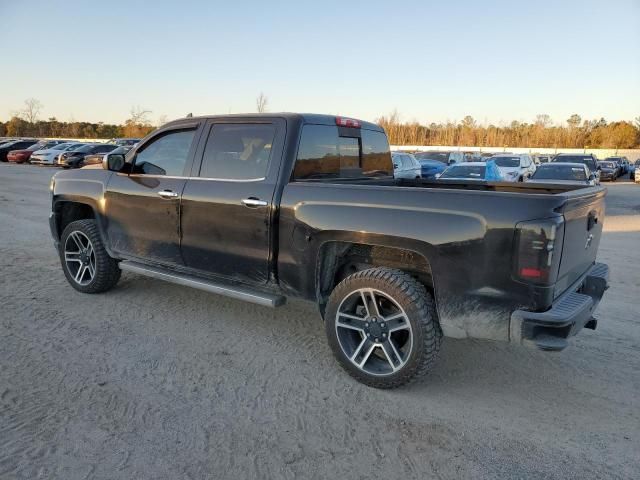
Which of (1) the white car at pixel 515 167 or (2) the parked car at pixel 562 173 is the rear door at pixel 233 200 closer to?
(2) the parked car at pixel 562 173

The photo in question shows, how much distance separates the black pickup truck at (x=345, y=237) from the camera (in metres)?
3.02

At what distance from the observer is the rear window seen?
4.16m

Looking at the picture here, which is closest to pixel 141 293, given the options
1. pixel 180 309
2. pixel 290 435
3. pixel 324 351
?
pixel 180 309

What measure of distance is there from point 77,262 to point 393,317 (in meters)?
3.94

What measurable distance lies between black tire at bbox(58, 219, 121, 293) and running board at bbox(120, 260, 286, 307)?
28cm

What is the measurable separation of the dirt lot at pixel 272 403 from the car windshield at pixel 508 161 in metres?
15.7

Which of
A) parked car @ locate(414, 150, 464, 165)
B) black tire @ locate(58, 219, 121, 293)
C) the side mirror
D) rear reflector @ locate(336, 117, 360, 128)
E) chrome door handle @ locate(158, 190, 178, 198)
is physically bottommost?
Answer: black tire @ locate(58, 219, 121, 293)

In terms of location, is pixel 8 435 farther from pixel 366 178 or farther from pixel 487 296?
pixel 366 178

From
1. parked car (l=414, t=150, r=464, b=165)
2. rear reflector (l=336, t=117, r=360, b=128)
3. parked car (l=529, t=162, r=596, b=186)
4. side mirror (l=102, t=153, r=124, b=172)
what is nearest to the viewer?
rear reflector (l=336, t=117, r=360, b=128)

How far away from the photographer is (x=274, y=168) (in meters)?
4.02

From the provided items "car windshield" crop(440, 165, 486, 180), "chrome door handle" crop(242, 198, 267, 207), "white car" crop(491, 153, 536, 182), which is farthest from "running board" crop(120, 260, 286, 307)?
"white car" crop(491, 153, 536, 182)

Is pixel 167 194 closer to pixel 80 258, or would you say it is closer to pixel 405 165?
pixel 80 258

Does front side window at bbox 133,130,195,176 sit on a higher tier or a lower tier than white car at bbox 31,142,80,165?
higher

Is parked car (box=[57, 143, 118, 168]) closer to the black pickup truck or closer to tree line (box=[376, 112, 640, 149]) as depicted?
the black pickup truck
